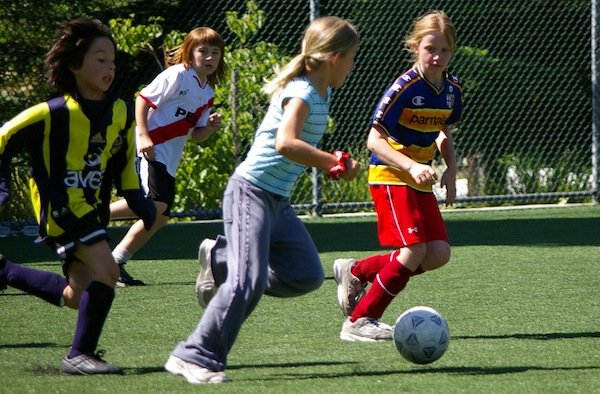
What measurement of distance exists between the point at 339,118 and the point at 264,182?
9196 millimetres

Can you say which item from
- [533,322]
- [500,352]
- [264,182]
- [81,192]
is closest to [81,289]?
[81,192]

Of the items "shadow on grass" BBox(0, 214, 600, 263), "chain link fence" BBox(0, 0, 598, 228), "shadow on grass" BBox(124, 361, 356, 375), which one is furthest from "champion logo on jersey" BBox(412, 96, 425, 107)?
"chain link fence" BBox(0, 0, 598, 228)

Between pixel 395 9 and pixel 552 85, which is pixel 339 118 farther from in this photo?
pixel 552 85

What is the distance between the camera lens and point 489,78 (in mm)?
15234

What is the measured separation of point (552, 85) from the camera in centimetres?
1526

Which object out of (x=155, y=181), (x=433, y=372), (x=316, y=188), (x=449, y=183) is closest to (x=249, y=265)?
(x=433, y=372)

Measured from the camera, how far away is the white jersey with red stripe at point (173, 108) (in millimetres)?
8188

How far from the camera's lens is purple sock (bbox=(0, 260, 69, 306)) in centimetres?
538

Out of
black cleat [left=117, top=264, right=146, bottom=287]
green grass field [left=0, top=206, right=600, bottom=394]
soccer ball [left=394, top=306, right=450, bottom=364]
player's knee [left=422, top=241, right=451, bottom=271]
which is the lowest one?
black cleat [left=117, top=264, right=146, bottom=287]

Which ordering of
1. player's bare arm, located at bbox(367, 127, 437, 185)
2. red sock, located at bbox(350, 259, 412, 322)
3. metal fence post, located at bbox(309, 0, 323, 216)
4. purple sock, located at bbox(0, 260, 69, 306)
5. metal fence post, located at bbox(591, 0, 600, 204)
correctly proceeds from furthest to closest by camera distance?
metal fence post, located at bbox(591, 0, 600, 204), metal fence post, located at bbox(309, 0, 323, 216), red sock, located at bbox(350, 259, 412, 322), purple sock, located at bbox(0, 260, 69, 306), player's bare arm, located at bbox(367, 127, 437, 185)

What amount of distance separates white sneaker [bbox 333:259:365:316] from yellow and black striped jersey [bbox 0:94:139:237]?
5.60ft

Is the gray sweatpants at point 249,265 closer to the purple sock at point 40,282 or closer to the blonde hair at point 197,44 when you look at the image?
the purple sock at point 40,282

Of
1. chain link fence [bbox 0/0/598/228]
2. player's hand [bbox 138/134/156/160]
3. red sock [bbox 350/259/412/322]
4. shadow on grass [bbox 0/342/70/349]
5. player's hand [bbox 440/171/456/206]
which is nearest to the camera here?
shadow on grass [bbox 0/342/70/349]

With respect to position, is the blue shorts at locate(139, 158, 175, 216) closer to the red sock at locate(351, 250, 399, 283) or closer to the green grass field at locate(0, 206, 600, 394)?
the green grass field at locate(0, 206, 600, 394)
